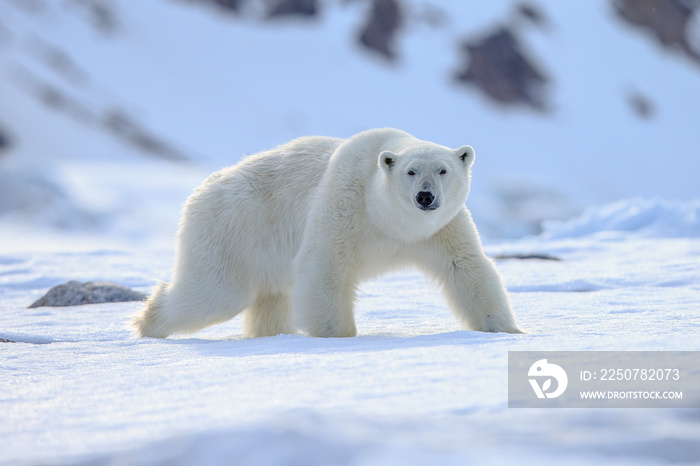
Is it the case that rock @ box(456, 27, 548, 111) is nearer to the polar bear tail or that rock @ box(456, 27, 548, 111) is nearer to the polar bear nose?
the polar bear tail

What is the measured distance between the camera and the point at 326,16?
3625 centimetres

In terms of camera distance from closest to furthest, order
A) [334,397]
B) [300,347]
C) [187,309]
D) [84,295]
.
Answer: [334,397]
[300,347]
[187,309]
[84,295]

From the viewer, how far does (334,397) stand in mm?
1969

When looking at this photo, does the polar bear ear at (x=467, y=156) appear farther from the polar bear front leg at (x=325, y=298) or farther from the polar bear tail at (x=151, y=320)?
the polar bear tail at (x=151, y=320)

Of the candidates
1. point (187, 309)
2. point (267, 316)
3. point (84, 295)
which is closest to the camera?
point (187, 309)

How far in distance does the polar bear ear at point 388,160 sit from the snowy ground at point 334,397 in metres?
0.78

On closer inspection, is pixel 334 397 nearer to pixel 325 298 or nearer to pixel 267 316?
pixel 325 298

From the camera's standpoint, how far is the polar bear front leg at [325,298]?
358 cm

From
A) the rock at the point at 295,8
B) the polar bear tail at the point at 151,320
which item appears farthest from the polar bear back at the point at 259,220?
the rock at the point at 295,8

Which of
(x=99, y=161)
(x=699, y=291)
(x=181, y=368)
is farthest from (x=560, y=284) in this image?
(x=99, y=161)

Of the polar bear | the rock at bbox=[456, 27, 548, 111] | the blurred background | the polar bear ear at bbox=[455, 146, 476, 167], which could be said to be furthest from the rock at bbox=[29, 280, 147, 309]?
the rock at bbox=[456, 27, 548, 111]

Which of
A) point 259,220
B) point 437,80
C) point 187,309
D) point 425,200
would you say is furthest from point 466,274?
point 437,80

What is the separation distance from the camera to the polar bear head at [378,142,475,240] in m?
3.39

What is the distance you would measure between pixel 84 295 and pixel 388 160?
289 cm
